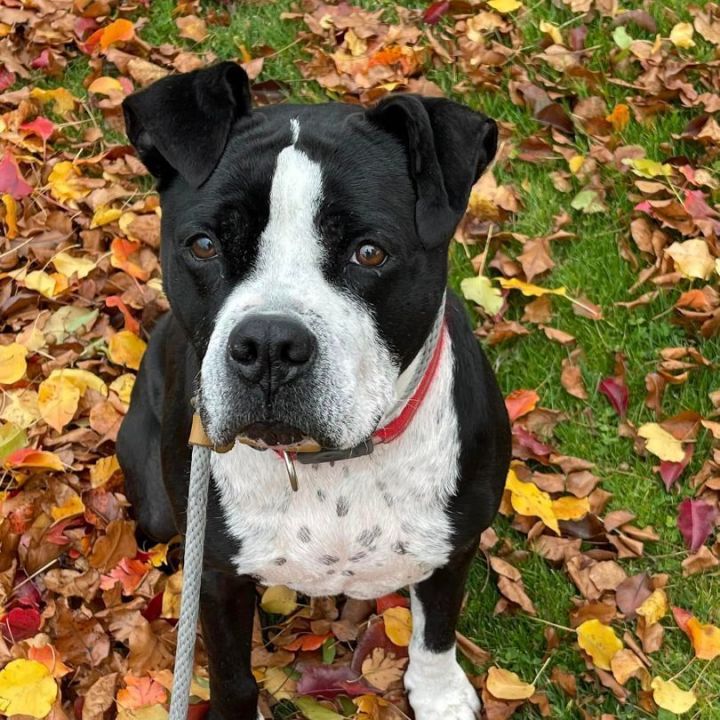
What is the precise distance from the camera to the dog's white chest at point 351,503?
2.55 meters

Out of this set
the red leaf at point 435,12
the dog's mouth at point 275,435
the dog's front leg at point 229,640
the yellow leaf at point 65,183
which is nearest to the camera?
the dog's mouth at point 275,435

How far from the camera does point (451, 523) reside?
2652mm

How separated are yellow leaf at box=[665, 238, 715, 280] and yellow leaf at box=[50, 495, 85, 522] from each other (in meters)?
2.32

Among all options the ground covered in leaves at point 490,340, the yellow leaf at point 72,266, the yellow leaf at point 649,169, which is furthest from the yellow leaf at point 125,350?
the yellow leaf at point 649,169

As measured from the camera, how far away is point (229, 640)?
2.81 m

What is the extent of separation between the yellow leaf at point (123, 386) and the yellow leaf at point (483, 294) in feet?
4.25

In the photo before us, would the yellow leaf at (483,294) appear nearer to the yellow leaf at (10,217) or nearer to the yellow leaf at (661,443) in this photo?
the yellow leaf at (661,443)

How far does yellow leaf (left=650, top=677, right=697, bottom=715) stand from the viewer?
3.06 meters

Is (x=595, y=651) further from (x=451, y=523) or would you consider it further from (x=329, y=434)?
(x=329, y=434)

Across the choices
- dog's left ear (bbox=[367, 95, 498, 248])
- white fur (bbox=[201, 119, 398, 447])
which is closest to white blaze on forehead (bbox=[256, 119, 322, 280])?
white fur (bbox=[201, 119, 398, 447])

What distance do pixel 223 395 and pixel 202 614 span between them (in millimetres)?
879

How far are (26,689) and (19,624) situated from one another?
26 centimetres

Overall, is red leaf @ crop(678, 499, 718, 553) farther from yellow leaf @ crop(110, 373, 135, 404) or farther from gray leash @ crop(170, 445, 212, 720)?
yellow leaf @ crop(110, 373, 135, 404)

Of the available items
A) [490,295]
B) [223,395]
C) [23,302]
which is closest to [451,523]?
[223,395]
